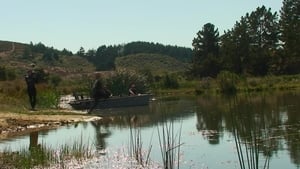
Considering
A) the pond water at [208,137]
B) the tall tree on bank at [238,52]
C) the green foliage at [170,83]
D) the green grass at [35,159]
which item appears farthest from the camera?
the tall tree on bank at [238,52]

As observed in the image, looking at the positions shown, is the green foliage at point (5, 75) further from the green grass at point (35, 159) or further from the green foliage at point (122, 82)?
the green grass at point (35, 159)

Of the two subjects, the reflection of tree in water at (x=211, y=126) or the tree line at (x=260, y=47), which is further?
the tree line at (x=260, y=47)

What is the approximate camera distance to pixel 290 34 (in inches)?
2714

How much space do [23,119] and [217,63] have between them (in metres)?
58.5

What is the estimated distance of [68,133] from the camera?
59.0 feet

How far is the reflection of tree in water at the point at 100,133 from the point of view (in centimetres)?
1524

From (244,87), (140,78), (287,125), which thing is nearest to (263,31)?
(244,87)

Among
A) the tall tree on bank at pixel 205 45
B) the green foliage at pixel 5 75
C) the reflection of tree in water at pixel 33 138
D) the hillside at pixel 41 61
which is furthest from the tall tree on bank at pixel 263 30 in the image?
the reflection of tree in water at pixel 33 138

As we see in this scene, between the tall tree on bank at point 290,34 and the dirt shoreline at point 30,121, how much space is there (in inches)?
1870

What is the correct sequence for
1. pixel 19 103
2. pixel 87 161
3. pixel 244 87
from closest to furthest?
1. pixel 87 161
2. pixel 19 103
3. pixel 244 87

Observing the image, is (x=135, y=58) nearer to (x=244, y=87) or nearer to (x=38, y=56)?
(x=38, y=56)

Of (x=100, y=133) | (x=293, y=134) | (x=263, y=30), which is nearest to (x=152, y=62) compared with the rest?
(x=263, y=30)

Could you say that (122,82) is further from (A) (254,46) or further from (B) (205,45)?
(B) (205,45)

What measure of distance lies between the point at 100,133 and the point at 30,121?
10.8ft
